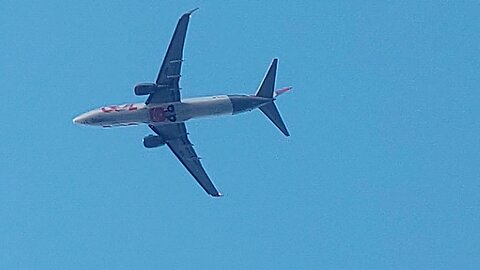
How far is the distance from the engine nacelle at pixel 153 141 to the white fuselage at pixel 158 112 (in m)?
5.09

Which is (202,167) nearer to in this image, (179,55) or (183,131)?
(183,131)

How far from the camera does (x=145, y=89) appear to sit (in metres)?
153

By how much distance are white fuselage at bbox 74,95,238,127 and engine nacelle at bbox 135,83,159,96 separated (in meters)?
1.80

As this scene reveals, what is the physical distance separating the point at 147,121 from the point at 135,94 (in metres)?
3.82

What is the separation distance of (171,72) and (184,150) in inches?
555

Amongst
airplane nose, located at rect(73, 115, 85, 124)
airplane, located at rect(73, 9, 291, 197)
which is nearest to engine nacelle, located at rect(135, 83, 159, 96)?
airplane, located at rect(73, 9, 291, 197)

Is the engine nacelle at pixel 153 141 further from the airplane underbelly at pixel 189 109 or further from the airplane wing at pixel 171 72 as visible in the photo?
the airplane wing at pixel 171 72

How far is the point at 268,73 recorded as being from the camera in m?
157

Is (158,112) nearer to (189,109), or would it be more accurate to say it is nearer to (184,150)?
(189,109)

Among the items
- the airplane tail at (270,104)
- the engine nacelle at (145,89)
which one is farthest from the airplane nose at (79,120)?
the airplane tail at (270,104)

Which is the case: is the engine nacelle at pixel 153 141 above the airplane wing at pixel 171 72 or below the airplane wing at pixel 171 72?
below

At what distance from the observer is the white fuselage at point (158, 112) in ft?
502

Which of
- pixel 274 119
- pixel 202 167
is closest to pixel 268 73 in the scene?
pixel 274 119

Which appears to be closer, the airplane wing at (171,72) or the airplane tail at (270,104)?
the airplane wing at (171,72)
